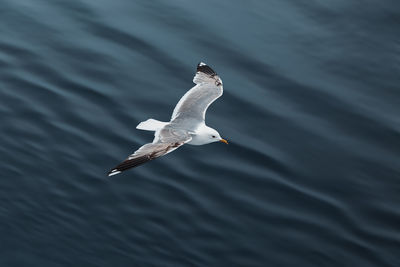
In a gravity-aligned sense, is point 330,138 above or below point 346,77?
below

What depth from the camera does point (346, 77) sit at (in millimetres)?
19984

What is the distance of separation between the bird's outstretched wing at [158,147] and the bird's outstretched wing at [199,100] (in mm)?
775

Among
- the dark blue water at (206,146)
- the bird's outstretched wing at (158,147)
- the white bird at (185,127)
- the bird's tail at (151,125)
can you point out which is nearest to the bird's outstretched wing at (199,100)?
the white bird at (185,127)

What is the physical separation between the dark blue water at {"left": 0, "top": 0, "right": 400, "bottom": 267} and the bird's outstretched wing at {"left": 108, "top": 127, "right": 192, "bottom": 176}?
261 centimetres

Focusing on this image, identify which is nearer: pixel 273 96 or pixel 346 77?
pixel 273 96

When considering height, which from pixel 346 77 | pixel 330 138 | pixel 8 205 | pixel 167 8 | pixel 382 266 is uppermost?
pixel 167 8

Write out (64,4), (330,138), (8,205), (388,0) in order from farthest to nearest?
(388,0) < (64,4) < (330,138) < (8,205)

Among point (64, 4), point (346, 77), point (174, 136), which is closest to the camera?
point (174, 136)

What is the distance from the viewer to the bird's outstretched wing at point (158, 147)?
10.8 metres

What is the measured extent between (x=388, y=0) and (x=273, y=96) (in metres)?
8.22

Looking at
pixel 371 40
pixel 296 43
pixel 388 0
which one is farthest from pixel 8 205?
pixel 388 0

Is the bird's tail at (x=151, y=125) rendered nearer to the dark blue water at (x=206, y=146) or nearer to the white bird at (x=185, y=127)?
the white bird at (x=185, y=127)

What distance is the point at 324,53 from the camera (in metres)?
20.9

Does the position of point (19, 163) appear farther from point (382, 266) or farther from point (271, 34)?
point (271, 34)
